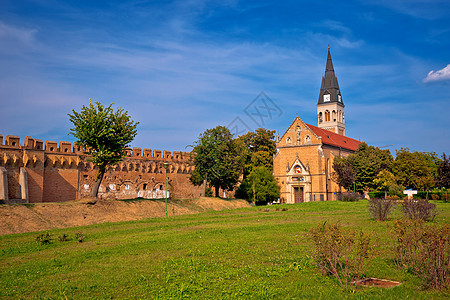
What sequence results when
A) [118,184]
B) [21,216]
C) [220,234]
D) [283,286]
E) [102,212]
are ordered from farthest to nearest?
[118,184] < [102,212] < [21,216] < [220,234] < [283,286]

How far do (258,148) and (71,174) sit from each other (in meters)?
31.5

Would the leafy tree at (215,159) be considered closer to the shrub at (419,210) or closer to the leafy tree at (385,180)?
the leafy tree at (385,180)

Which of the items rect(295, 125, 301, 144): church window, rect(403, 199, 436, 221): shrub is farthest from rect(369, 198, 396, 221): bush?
rect(295, 125, 301, 144): church window

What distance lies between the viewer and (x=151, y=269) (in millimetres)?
11086

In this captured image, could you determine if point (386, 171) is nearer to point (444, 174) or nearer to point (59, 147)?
point (444, 174)

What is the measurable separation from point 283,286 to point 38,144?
36.2m

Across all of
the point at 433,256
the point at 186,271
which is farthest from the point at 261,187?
the point at 433,256

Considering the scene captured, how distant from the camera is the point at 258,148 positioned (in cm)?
6450

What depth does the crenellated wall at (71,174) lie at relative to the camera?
3678cm

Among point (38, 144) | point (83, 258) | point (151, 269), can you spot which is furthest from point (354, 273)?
point (38, 144)

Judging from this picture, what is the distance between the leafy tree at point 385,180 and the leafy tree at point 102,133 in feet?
103

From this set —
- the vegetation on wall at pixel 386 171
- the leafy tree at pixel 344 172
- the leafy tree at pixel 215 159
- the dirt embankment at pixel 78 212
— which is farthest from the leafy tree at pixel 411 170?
the dirt embankment at pixel 78 212

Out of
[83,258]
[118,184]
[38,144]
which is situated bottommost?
[83,258]

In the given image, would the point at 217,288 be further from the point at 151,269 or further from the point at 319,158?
the point at 319,158
